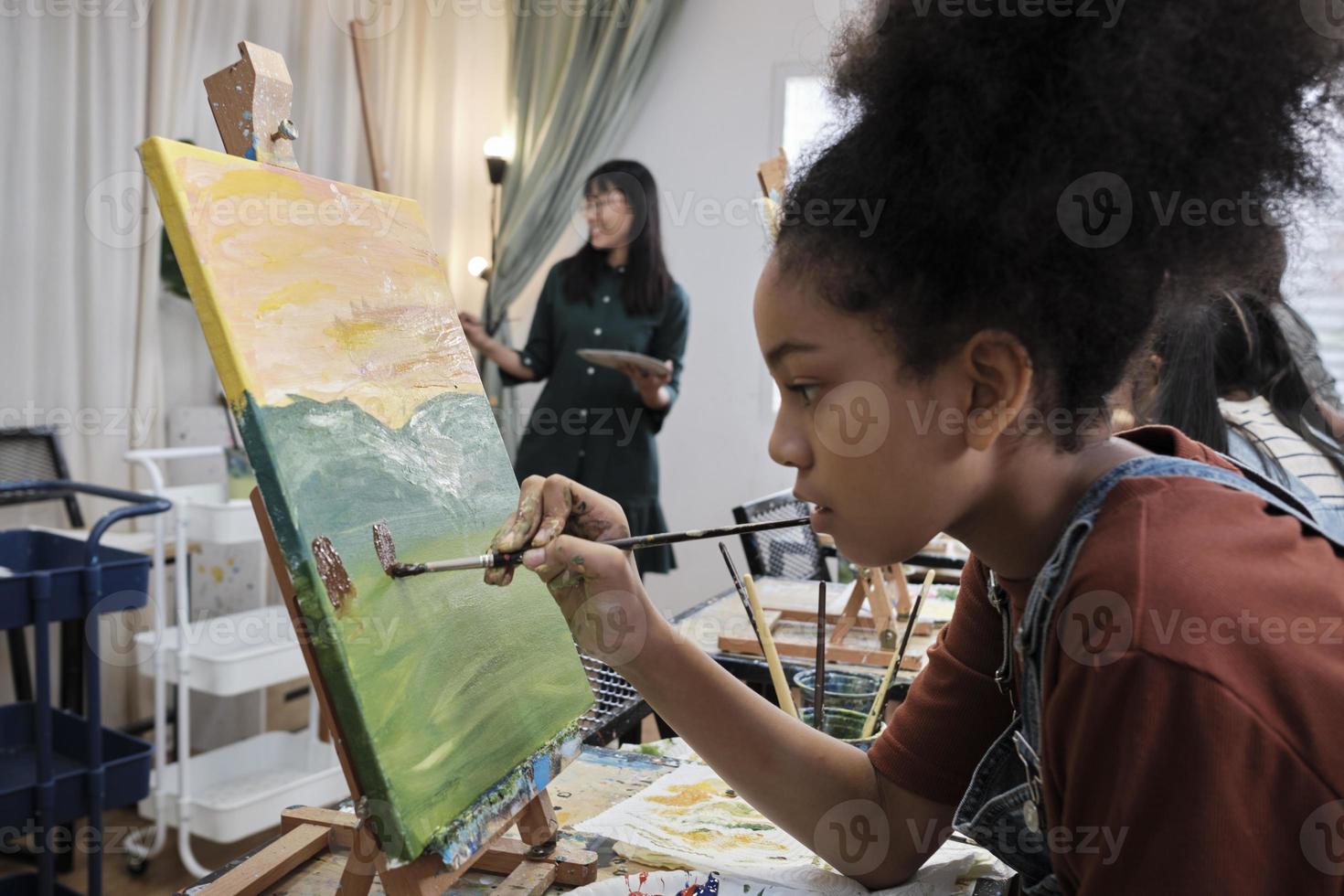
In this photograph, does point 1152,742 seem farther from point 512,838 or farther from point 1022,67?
point 512,838

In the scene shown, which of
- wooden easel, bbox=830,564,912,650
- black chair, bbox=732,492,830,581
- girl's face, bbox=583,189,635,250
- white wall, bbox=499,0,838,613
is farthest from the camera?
white wall, bbox=499,0,838,613

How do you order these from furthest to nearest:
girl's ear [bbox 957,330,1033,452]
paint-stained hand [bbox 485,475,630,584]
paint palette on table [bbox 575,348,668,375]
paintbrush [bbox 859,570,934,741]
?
paint palette on table [bbox 575,348,668,375]
paintbrush [bbox 859,570,934,741]
paint-stained hand [bbox 485,475,630,584]
girl's ear [bbox 957,330,1033,452]

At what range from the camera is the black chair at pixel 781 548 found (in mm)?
2299

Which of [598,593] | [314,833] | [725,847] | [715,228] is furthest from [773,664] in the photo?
[715,228]

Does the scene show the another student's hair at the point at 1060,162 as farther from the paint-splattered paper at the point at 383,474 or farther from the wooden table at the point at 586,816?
the wooden table at the point at 586,816

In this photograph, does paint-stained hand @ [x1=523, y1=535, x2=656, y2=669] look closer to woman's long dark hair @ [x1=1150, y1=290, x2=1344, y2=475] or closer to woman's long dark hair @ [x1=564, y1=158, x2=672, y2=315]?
woman's long dark hair @ [x1=1150, y1=290, x2=1344, y2=475]

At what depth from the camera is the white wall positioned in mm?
4094

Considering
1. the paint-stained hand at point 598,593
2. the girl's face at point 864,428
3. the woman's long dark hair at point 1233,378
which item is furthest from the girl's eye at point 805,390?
the woman's long dark hair at point 1233,378

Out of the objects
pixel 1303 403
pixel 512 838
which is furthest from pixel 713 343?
pixel 512 838

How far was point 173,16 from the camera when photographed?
9.98 ft

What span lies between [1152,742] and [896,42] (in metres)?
0.47

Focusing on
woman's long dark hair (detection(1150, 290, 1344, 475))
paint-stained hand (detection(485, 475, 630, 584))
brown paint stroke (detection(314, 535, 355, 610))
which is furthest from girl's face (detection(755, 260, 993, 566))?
woman's long dark hair (detection(1150, 290, 1344, 475))

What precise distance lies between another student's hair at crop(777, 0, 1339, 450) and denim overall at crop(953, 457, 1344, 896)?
0.08 metres

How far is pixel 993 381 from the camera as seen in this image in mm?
677
